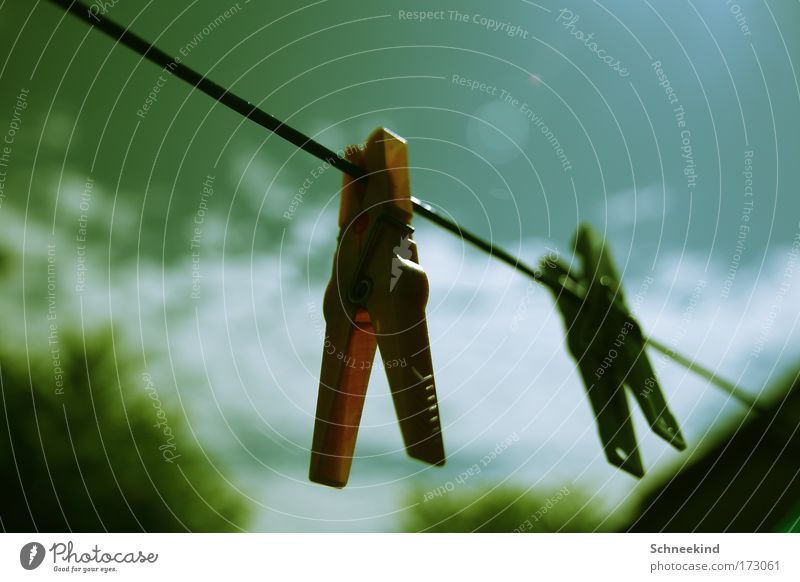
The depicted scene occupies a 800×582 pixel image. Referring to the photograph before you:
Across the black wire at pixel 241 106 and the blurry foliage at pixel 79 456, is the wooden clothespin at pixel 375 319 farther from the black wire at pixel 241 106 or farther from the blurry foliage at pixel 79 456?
the blurry foliage at pixel 79 456

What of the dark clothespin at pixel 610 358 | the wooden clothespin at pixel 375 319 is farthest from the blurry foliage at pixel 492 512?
the wooden clothespin at pixel 375 319

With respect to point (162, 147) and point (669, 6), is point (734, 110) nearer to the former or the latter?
point (669, 6)

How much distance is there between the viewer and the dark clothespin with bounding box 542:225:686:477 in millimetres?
1107

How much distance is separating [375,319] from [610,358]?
53cm

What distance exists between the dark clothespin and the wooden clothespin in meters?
0.37

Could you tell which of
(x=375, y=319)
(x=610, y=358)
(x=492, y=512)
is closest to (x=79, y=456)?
(x=375, y=319)

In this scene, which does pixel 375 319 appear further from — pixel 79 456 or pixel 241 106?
pixel 79 456

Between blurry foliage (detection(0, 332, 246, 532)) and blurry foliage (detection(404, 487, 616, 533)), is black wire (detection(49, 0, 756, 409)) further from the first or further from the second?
blurry foliage (detection(0, 332, 246, 532))

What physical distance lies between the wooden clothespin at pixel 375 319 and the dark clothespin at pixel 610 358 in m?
0.37

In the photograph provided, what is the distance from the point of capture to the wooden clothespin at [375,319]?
31.3 inches

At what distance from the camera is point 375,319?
833 mm

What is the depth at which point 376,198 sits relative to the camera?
35.2 inches

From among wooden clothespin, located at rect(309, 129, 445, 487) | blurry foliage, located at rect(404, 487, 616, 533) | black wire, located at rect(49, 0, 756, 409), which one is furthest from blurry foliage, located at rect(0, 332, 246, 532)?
black wire, located at rect(49, 0, 756, 409)
